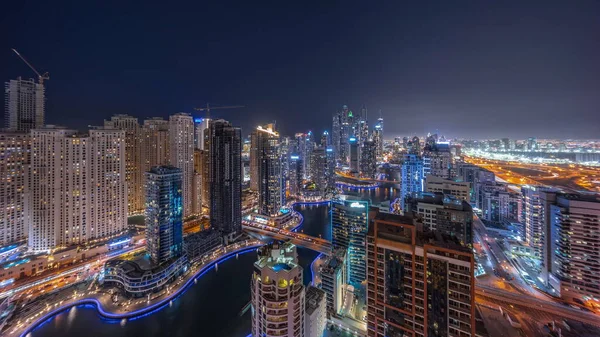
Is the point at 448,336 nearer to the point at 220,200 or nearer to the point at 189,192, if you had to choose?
the point at 220,200

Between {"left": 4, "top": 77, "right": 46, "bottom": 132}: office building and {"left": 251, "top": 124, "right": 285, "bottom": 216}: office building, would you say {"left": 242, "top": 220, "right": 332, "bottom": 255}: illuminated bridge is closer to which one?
{"left": 251, "top": 124, "right": 285, "bottom": 216}: office building

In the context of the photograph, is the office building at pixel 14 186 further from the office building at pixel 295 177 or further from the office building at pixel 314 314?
the office building at pixel 295 177

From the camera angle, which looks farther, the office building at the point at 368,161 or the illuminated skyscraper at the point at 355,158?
the illuminated skyscraper at the point at 355,158

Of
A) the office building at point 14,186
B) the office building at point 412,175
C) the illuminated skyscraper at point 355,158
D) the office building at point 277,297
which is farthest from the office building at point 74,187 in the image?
the illuminated skyscraper at point 355,158

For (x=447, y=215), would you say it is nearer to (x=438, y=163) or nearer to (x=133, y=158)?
(x=438, y=163)

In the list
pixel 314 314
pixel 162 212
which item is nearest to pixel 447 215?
pixel 314 314

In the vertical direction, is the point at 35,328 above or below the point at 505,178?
below

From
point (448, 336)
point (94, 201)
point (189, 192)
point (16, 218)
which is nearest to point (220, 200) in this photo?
point (189, 192)
